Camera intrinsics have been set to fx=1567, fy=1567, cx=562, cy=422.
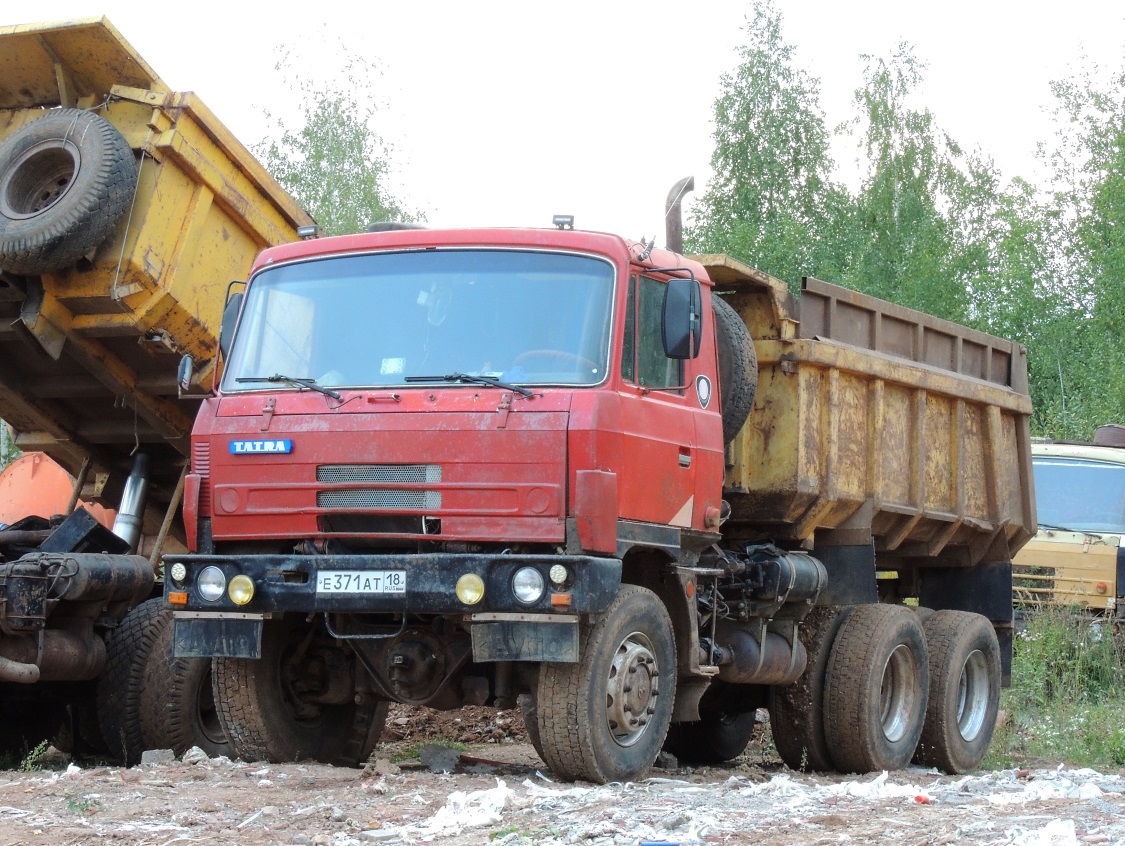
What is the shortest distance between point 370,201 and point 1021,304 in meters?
12.7

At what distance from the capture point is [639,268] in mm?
6809

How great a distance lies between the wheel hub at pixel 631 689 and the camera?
6539mm

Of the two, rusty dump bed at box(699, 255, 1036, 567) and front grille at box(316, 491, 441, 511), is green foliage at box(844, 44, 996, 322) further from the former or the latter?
front grille at box(316, 491, 441, 511)

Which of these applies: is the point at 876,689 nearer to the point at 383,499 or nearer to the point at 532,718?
the point at 532,718

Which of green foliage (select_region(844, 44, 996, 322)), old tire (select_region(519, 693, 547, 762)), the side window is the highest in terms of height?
green foliage (select_region(844, 44, 996, 322))

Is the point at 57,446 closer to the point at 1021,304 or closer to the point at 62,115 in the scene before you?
the point at 62,115

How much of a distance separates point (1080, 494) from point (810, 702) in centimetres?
673

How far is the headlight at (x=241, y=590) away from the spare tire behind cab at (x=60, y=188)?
2.10 meters

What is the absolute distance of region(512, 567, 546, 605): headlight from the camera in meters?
6.20

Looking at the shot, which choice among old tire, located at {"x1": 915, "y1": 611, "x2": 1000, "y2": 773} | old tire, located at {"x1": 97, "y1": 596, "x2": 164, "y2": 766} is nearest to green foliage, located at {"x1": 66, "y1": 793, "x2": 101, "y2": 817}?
old tire, located at {"x1": 97, "y1": 596, "x2": 164, "y2": 766}

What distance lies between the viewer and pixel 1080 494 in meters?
14.5

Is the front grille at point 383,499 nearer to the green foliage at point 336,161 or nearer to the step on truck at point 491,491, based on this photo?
the step on truck at point 491,491

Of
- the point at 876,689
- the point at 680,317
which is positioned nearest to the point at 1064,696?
the point at 876,689

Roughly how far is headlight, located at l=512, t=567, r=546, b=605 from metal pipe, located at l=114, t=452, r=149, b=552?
3.58m
